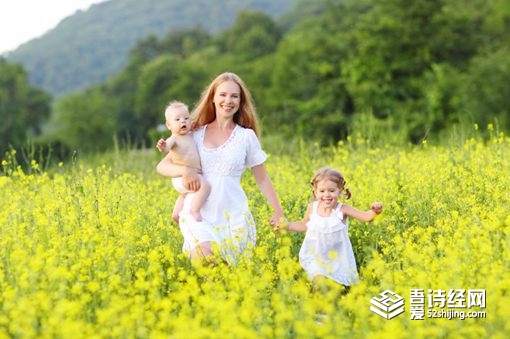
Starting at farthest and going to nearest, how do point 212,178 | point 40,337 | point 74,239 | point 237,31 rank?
point 237,31
point 212,178
point 74,239
point 40,337

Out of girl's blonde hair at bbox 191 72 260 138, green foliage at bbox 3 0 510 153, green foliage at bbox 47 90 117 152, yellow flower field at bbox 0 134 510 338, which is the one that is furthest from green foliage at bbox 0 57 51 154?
girl's blonde hair at bbox 191 72 260 138

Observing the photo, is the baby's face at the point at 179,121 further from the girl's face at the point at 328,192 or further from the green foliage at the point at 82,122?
the green foliage at the point at 82,122

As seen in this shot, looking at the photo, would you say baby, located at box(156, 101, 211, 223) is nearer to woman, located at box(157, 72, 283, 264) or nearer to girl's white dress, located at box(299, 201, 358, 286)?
woman, located at box(157, 72, 283, 264)

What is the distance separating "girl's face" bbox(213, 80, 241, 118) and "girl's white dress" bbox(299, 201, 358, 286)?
3.15 ft

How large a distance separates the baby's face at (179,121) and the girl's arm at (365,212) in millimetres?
1231

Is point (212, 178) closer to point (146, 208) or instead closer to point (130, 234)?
point (130, 234)

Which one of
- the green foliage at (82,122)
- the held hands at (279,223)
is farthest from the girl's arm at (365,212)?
the green foliage at (82,122)

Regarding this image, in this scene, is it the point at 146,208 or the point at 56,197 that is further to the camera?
the point at 146,208

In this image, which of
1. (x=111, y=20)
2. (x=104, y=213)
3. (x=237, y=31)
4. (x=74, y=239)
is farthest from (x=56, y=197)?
(x=111, y=20)

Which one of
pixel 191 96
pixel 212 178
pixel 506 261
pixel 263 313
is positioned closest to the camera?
pixel 263 313

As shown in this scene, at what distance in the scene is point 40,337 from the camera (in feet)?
13.4

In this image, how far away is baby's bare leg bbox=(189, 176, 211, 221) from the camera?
5.62m

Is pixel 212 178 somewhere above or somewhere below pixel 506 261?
above

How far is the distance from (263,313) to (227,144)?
1732mm
